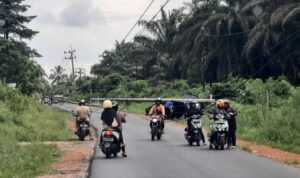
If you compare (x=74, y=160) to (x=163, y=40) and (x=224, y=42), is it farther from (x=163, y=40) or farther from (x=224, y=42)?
(x=163, y=40)

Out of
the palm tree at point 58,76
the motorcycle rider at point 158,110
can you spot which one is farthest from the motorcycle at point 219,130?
the palm tree at point 58,76

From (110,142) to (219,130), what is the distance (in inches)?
153

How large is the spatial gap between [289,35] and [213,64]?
14.3 metres

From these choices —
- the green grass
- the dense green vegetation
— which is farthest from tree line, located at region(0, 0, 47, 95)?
the green grass

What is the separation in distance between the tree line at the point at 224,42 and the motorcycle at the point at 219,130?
22.3 m

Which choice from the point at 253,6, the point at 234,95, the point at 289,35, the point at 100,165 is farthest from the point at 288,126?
the point at 253,6

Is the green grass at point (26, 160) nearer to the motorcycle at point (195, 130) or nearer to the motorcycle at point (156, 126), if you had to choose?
the motorcycle at point (195, 130)

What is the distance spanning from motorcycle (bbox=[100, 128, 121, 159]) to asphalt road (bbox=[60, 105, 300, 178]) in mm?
277

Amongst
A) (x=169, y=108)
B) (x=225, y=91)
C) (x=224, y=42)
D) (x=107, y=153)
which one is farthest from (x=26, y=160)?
(x=224, y=42)

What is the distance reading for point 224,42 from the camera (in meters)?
54.7

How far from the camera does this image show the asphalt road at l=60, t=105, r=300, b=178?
13805mm

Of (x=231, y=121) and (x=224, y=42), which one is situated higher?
(x=224, y=42)

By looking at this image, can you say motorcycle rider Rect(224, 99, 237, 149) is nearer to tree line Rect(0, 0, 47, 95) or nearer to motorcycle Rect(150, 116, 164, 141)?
motorcycle Rect(150, 116, 164, 141)

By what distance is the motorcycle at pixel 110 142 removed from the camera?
59.1 feet
